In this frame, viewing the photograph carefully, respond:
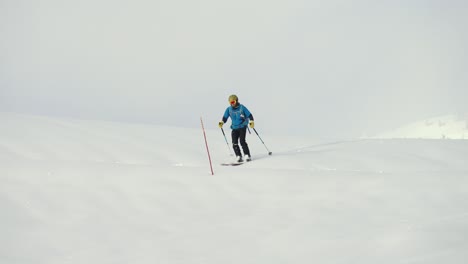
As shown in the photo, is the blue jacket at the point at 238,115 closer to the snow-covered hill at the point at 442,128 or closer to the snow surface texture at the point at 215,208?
the snow surface texture at the point at 215,208

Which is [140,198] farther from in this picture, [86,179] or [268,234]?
[268,234]

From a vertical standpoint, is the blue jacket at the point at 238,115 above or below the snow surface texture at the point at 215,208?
above

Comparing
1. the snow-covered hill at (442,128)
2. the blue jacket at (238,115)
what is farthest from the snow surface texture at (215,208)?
the snow-covered hill at (442,128)

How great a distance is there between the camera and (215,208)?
707 cm

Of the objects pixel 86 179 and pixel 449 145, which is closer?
pixel 86 179

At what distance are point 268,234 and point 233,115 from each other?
4.93 m

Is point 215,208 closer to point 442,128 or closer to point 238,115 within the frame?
point 238,115

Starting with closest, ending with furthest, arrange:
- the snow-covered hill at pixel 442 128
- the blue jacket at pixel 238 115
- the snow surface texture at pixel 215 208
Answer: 1. the snow surface texture at pixel 215 208
2. the blue jacket at pixel 238 115
3. the snow-covered hill at pixel 442 128

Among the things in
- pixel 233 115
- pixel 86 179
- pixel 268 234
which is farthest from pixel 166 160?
pixel 268 234

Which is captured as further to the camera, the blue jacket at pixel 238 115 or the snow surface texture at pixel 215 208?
the blue jacket at pixel 238 115

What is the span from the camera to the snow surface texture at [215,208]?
542 centimetres

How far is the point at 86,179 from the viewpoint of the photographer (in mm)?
7863

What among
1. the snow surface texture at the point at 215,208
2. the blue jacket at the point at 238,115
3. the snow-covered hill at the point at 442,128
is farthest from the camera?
the snow-covered hill at the point at 442,128

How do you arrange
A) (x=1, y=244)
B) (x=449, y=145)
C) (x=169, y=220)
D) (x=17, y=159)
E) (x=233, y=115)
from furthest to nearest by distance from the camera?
1. (x=449, y=145)
2. (x=233, y=115)
3. (x=17, y=159)
4. (x=169, y=220)
5. (x=1, y=244)
